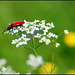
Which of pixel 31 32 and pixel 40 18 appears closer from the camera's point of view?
pixel 31 32

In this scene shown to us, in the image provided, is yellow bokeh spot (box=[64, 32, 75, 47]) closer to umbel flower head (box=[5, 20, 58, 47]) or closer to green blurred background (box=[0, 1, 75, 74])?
green blurred background (box=[0, 1, 75, 74])

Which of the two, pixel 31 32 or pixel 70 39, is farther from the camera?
pixel 70 39

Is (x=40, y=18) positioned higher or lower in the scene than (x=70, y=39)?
higher

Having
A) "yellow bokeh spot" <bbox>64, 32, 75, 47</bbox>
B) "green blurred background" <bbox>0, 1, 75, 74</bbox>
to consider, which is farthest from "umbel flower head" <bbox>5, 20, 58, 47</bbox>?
"yellow bokeh spot" <bbox>64, 32, 75, 47</bbox>

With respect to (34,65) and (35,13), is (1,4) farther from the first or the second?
(34,65)

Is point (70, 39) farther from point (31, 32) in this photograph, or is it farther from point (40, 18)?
point (31, 32)

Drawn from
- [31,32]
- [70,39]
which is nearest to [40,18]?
[70,39]

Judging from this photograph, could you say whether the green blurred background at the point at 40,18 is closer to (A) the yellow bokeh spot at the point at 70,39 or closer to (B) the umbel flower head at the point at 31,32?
(A) the yellow bokeh spot at the point at 70,39

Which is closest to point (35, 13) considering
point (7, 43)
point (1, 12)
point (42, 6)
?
point (42, 6)

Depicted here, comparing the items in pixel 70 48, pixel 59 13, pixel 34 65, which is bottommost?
pixel 70 48
